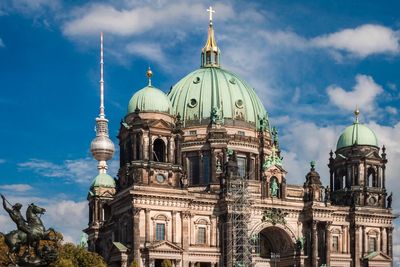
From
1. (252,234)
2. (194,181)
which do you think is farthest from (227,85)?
(252,234)

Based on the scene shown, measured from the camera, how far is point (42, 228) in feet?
181

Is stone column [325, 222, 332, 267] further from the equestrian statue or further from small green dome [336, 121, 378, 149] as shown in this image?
the equestrian statue

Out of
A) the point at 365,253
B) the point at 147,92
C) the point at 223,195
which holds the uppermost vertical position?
the point at 147,92

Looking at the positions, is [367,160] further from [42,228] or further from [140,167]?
[42,228]

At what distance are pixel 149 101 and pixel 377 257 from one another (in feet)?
126

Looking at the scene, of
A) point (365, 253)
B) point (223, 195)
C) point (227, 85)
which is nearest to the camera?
point (223, 195)

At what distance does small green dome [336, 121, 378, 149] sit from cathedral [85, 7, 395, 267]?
0.16m

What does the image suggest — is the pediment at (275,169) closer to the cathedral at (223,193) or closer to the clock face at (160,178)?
the cathedral at (223,193)

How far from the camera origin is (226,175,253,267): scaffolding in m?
103

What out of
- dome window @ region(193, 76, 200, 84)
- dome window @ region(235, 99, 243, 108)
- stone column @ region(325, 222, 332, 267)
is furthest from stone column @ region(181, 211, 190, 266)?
dome window @ region(193, 76, 200, 84)

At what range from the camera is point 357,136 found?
11906 centimetres

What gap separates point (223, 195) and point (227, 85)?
21.7 m

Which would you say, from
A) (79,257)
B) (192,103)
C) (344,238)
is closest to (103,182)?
(192,103)

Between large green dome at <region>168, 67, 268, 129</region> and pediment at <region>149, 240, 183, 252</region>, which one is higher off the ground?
large green dome at <region>168, 67, 268, 129</region>
